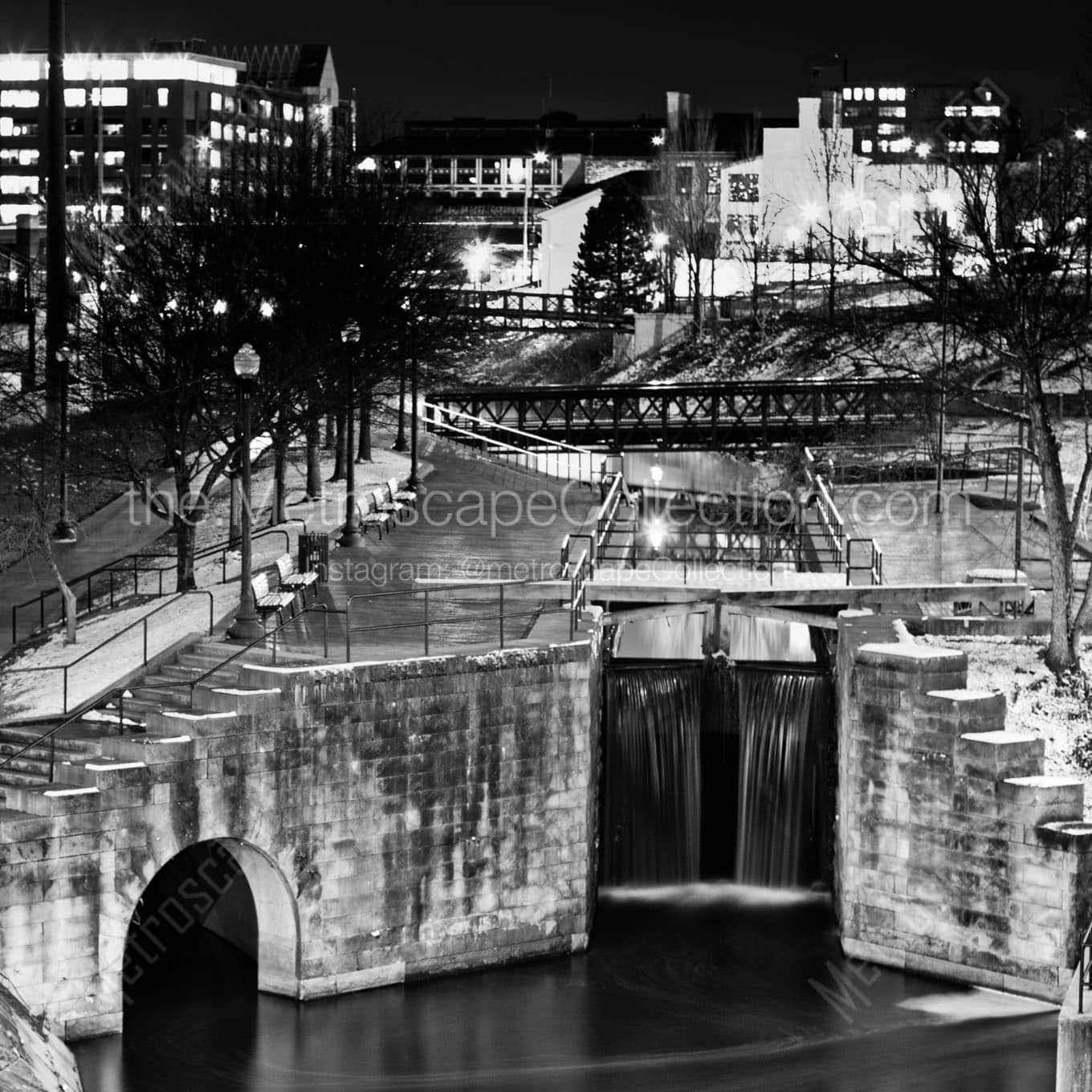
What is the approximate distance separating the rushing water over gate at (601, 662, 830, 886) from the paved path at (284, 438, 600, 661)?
2.62 metres

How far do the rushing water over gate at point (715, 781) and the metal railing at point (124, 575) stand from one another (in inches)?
329

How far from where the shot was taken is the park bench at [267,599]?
32.2 meters

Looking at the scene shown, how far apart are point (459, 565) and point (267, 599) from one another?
6555 millimetres

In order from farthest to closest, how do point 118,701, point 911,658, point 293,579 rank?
point 293,579 < point 911,658 < point 118,701

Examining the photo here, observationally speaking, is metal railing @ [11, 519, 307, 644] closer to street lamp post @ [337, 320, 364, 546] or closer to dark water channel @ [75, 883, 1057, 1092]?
street lamp post @ [337, 320, 364, 546]

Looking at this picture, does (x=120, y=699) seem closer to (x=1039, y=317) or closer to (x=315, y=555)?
(x=315, y=555)

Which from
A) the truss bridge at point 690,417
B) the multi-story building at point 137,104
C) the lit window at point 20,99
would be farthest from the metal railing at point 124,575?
the lit window at point 20,99

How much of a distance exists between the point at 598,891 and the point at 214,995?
7397 mm

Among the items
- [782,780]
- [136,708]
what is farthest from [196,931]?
[782,780]

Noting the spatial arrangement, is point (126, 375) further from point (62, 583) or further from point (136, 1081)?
point (136, 1081)

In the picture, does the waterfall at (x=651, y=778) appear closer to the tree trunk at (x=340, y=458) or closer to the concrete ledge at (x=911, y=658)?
the concrete ledge at (x=911, y=658)

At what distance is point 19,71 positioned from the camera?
172500 millimetres

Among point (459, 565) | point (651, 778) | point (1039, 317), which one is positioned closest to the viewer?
point (651, 778)

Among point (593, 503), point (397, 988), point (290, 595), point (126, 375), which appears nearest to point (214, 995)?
point (397, 988)
